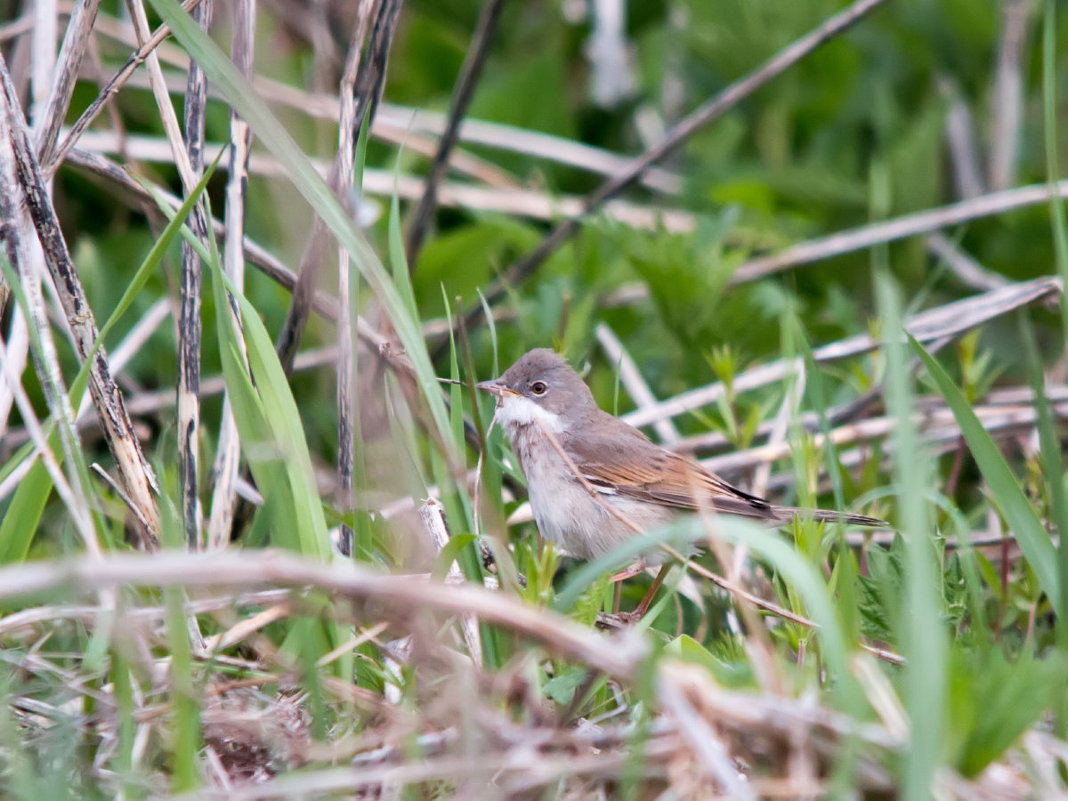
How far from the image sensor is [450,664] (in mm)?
2154

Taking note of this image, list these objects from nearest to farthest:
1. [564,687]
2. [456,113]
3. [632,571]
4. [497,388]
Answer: [564,687] → [632,571] → [497,388] → [456,113]

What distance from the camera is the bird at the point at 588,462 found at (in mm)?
3676

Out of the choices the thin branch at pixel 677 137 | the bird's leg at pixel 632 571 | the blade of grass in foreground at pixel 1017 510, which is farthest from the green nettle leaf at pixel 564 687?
the thin branch at pixel 677 137

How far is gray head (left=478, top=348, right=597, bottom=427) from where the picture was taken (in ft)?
13.0

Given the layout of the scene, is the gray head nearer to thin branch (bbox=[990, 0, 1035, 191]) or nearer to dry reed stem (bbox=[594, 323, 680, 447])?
dry reed stem (bbox=[594, 323, 680, 447])

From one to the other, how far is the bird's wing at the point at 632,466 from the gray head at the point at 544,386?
4.8 inches

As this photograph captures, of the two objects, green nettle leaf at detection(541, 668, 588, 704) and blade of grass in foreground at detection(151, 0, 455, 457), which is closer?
green nettle leaf at detection(541, 668, 588, 704)

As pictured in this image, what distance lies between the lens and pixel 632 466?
407 centimetres

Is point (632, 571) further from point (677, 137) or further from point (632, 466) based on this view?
point (677, 137)

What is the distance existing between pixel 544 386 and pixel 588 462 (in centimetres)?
32

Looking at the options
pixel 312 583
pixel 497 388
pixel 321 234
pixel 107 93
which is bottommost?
pixel 497 388

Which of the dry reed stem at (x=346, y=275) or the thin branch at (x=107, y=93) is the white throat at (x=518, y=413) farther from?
the thin branch at (x=107, y=93)

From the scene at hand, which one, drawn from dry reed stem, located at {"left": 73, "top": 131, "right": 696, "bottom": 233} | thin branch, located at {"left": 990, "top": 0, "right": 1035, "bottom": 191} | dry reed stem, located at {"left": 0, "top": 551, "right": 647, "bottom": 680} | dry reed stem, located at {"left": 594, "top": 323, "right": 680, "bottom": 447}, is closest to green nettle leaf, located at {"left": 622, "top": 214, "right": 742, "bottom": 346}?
dry reed stem, located at {"left": 594, "top": 323, "right": 680, "bottom": 447}

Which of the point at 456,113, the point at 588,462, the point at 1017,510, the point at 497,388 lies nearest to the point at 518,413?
the point at 497,388
